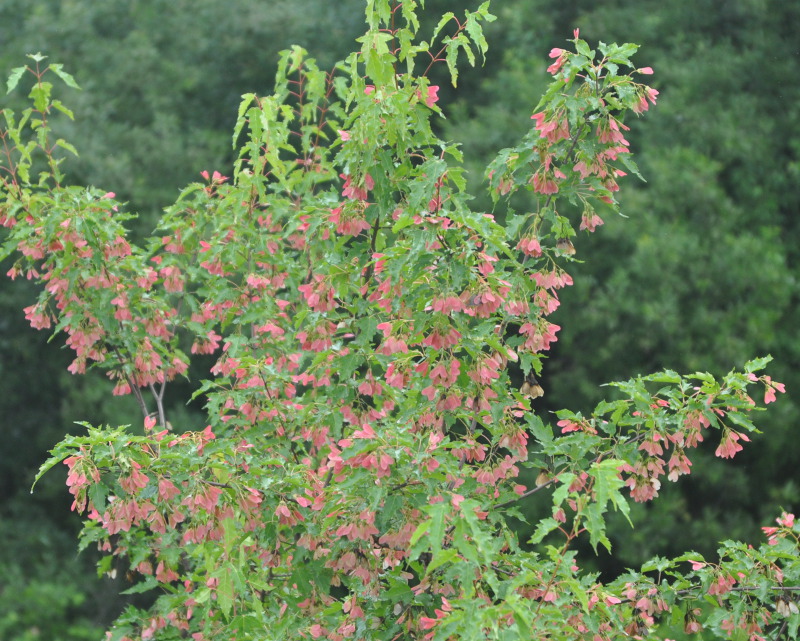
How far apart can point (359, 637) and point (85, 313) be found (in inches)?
→ 66.4

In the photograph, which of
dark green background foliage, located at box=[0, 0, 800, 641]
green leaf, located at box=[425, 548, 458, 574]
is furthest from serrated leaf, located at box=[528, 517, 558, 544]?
dark green background foliage, located at box=[0, 0, 800, 641]

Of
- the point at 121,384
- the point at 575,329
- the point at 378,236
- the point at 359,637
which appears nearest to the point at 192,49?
the point at 575,329

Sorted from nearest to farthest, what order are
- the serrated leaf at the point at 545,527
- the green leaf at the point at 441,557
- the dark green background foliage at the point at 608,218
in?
the green leaf at the point at 441,557
the serrated leaf at the point at 545,527
the dark green background foliage at the point at 608,218

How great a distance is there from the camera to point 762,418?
8.41 m

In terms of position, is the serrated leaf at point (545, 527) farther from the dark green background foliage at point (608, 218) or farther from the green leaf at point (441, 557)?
the dark green background foliage at point (608, 218)

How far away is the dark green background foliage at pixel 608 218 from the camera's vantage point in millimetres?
8570

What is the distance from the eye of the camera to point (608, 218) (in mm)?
9023

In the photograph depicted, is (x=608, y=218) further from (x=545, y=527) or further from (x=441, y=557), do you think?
(x=441, y=557)


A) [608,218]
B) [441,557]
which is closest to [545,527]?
[441,557]

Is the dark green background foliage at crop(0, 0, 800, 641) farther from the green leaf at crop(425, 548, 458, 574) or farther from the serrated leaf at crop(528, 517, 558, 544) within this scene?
the green leaf at crop(425, 548, 458, 574)

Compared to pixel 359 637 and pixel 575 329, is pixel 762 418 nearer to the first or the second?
pixel 575 329

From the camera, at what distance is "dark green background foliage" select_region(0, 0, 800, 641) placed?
8.57m

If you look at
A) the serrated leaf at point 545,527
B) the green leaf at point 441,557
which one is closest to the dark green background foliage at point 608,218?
the serrated leaf at point 545,527

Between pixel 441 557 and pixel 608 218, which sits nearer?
pixel 441 557
